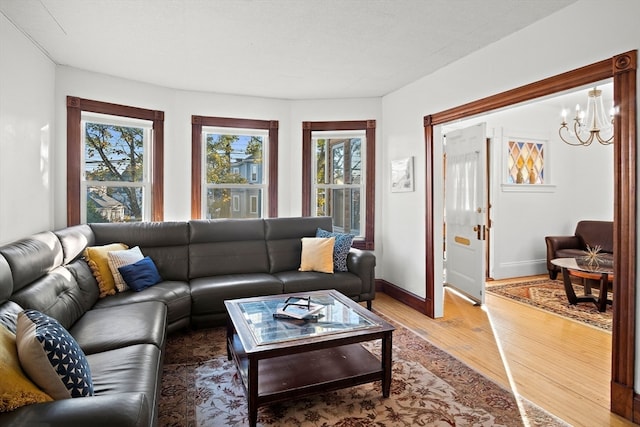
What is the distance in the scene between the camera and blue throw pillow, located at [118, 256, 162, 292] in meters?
3.03

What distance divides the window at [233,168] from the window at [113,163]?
1.46ft

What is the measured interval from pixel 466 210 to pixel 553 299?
5.05 feet

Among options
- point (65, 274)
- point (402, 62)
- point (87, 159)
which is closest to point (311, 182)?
point (402, 62)

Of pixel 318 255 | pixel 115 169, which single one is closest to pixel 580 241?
pixel 318 255

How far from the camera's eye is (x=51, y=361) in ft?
4.22

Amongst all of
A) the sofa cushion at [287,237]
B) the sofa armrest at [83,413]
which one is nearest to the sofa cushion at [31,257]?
the sofa armrest at [83,413]

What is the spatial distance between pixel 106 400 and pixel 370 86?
3.89 m

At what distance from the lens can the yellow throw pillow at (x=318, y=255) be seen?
382 centimetres

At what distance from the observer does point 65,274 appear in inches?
98.1

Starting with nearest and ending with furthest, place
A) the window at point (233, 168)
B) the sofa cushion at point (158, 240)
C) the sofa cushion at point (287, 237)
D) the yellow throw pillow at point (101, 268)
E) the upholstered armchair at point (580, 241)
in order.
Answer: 1. the yellow throw pillow at point (101, 268)
2. the sofa cushion at point (158, 240)
3. the sofa cushion at point (287, 237)
4. the window at point (233, 168)
5. the upholstered armchair at point (580, 241)

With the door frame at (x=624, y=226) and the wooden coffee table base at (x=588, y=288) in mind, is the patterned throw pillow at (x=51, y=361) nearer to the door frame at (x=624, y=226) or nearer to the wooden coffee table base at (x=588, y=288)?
the door frame at (x=624, y=226)

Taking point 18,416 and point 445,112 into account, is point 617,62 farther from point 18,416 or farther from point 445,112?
point 18,416

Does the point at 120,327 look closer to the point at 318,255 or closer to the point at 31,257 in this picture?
the point at 31,257

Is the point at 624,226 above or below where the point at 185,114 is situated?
below
